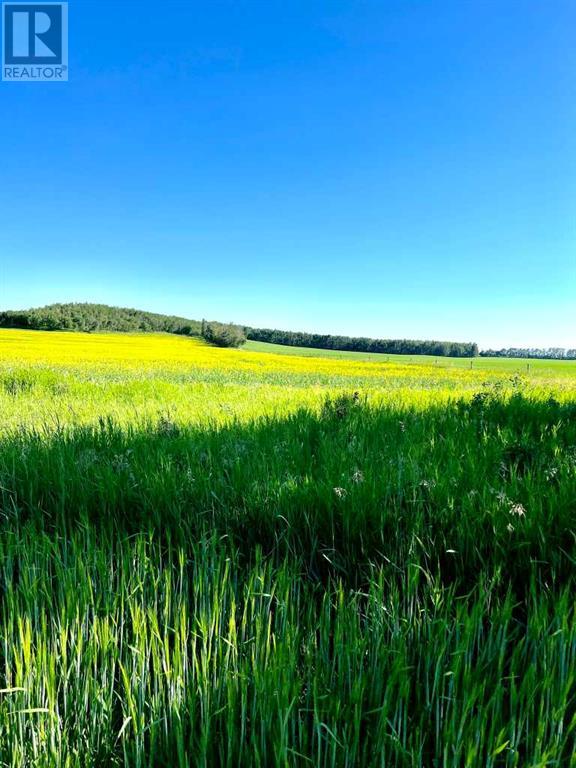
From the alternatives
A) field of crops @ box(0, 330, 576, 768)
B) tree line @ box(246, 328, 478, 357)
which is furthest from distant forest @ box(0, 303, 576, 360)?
field of crops @ box(0, 330, 576, 768)

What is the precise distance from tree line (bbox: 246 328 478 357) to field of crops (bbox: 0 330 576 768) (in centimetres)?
11365

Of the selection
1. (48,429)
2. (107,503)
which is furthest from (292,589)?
(48,429)

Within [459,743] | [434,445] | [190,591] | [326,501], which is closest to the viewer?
[459,743]

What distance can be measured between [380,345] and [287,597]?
121 m

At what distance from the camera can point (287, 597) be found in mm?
1391

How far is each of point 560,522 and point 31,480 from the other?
332 cm

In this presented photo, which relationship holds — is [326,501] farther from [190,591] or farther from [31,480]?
[31,480]

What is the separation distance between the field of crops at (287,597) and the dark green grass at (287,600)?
0.01m

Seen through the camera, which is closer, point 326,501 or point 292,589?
point 292,589

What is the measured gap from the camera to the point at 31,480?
2938mm

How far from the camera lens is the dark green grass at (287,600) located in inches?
39.7

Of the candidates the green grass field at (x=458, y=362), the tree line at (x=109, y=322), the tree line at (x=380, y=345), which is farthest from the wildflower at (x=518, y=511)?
Result: the tree line at (x=380, y=345)

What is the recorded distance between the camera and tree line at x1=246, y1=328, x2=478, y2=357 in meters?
117

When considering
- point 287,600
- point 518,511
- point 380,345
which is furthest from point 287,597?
point 380,345
